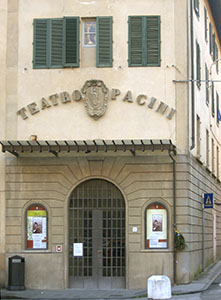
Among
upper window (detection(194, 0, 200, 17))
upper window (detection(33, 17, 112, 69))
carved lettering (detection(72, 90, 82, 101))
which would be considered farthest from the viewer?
upper window (detection(194, 0, 200, 17))

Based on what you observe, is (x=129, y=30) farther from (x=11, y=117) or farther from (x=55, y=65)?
(x=11, y=117)

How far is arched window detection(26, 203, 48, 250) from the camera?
23.0 metres

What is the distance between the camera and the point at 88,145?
2167 centimetres

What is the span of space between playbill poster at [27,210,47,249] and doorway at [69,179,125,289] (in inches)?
34.0

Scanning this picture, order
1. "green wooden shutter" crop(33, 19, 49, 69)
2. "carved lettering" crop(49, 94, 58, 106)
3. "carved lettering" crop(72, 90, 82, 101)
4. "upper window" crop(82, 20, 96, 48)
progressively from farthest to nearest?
1. "upper window" crop(82, 20, 96, 48)
2. "green wooden shutter" crop(33, 19, 49, 69)
3. "carved lettering" crop(49, 94, 58, 106)
4. "carved lettering" crop(72, 90, 82, 101)

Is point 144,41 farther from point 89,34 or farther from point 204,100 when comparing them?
point 204,100

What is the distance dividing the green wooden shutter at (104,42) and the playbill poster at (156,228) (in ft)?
16.8

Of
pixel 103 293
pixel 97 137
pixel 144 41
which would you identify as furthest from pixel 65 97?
pixel 103 293

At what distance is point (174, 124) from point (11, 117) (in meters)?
5.41

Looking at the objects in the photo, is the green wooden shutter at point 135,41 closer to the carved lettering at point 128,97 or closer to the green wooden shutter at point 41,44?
the carved lettering at point 128,97

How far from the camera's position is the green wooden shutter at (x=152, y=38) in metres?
23.4

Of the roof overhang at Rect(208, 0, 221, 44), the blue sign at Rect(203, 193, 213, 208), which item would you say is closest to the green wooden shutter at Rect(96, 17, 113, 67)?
the blue sign at Rect(203, 193, 213, 208)

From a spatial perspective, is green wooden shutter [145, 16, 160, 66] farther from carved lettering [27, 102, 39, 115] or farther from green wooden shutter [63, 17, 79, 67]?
carved lettering [27, 102, 39, 115]

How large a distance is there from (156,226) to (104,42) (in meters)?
6.33
